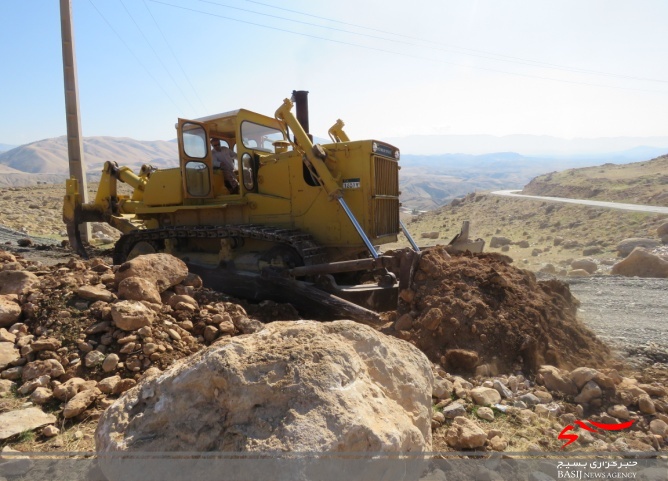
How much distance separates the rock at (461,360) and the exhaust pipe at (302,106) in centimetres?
486

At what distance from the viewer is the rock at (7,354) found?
3.80 metres

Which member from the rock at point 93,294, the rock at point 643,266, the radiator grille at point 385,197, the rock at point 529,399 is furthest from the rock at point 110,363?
the rock at point 643,266

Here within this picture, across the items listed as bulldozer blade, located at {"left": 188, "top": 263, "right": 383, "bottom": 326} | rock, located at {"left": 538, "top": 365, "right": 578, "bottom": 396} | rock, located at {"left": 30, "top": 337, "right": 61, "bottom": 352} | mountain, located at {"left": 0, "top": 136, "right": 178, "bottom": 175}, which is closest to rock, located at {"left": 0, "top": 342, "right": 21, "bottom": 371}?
rock, located at {"left": 30, "top": 337, "right": 61, "bottom": 352}

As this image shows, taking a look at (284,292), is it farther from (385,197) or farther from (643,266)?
(643,266)

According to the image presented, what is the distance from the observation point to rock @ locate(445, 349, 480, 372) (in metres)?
4.09

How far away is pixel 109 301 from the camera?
4562 mm

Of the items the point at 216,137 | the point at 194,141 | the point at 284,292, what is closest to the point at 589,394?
the point at 284,292

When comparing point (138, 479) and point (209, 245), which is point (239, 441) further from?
point (209, 245)

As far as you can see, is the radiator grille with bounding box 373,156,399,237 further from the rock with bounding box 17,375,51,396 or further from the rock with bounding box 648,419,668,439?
the rock with bounding box 17,375,51,396

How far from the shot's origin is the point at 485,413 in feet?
10.7

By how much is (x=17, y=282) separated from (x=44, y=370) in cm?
182

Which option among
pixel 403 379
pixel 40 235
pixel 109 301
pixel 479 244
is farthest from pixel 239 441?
pixel 40 235

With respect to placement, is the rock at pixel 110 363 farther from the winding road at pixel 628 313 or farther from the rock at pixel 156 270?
the winding road at pixel 628 313

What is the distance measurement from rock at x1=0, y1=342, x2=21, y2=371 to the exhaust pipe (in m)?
5.27
